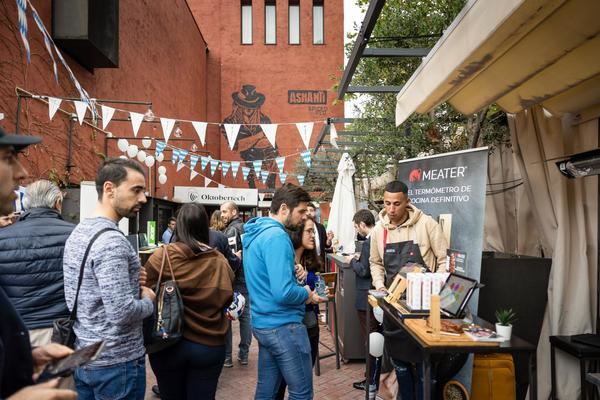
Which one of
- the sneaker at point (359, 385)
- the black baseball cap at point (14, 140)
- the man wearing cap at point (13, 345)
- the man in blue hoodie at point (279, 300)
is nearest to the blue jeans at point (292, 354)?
the man in blue hoodie at point (279, 300)

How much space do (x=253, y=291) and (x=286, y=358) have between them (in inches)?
18.2

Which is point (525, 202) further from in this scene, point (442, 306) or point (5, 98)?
point (5, 98)

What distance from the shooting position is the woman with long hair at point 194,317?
2.62 metres

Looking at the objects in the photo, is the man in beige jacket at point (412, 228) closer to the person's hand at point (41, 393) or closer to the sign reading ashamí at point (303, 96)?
the person's hand at point (41, 393)

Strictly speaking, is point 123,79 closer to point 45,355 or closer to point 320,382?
point 320,382

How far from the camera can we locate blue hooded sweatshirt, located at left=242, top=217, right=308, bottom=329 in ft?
8.50

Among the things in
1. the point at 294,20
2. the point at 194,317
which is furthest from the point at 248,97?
the point at 194,317

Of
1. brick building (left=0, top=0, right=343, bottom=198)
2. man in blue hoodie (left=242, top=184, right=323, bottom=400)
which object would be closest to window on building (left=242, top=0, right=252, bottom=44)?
→ brick building (left=0, top=0, right=343, bottom=198)

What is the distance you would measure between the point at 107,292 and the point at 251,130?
23.9 metres

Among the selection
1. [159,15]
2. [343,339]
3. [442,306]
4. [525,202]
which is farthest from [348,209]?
[159,15]

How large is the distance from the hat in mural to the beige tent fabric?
900 inches

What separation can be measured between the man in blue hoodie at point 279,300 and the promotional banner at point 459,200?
1.59 metres

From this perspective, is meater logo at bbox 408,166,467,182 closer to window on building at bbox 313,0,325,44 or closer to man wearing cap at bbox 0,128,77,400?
man wearing cap at bbox 0,128,77,400

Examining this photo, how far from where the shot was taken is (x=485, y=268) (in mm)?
3867
